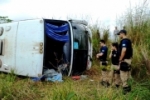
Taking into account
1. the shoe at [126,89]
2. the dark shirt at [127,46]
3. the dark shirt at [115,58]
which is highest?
the dark shirt at [127,46]

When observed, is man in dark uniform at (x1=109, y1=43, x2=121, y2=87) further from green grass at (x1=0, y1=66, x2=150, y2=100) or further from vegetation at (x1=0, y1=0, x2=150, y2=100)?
green grass at (x1=0, y1=66, x2=150, y2=100)

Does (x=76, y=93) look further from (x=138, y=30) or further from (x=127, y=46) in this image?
(x=138, y=30)

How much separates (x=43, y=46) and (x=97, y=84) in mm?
2416

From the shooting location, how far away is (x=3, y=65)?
10.0m

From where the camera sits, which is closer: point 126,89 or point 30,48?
point 126,89

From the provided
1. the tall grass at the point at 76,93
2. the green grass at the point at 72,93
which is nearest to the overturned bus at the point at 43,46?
the green grass at the point at 72,93

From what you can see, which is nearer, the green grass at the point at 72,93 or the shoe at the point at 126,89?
the green grass at the point at 72,93

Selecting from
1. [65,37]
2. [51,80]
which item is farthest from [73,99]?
[65,37]

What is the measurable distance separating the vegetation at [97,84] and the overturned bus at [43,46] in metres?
0.48

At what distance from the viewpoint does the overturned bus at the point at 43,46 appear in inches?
356

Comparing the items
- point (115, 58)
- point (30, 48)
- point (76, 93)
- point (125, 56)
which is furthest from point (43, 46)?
point (76, 93)

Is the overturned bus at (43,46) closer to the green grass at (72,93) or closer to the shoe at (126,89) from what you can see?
the green grass at (72,93)

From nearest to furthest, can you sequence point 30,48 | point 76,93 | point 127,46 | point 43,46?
point 76,93, point 127,46, point 43,46, point 30,48

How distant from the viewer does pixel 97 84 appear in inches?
284
